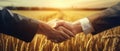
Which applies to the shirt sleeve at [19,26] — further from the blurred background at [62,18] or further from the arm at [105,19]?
the arm at [105,19]

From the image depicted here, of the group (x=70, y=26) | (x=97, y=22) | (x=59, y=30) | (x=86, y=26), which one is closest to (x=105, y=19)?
(x=97, y=22)

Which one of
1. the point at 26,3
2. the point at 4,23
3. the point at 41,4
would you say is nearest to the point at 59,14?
the point at 41,4

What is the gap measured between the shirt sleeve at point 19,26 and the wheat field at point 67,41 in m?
0.04

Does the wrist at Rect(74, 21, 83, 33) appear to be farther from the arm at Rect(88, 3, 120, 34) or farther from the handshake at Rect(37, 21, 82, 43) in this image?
the arm at Rect(88, 3, 120, 34)

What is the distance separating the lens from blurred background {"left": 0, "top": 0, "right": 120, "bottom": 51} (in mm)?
1875

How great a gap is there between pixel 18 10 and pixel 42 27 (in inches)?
10.1

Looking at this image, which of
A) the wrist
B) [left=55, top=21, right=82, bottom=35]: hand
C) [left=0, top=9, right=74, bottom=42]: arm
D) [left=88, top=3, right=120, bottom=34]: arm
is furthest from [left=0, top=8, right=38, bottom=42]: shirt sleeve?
[left=88, top=3, right=120, bottom=34]: arm

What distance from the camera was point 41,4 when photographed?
6.34 ft

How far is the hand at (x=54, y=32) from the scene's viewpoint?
1898 mm

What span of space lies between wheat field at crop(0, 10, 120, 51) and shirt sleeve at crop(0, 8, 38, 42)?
0.12ft

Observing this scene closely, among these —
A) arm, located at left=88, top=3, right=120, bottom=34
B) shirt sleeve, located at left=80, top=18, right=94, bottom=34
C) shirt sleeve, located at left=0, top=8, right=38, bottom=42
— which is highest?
arm, located at left=88, top=3, right=120, bottom=34

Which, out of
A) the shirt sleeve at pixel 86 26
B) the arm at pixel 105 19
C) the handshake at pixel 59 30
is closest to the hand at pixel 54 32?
the handshake at pixel 59 30

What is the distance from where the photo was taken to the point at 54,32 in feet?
6.26

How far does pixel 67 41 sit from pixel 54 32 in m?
0.14
